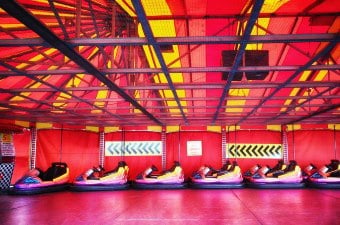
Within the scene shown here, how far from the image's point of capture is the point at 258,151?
1069cm

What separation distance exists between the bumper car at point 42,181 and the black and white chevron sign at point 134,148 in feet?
6.42

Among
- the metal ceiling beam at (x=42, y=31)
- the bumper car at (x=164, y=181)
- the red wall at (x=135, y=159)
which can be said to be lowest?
the bumper car at (x=164, y=181)

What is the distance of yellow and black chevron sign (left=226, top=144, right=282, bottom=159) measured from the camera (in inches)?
420

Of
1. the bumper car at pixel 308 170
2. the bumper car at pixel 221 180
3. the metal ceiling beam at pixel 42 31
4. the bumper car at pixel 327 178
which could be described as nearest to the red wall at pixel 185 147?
the bumper car at pixel 308 170

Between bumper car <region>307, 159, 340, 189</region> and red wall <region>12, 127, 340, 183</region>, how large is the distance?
146 cm

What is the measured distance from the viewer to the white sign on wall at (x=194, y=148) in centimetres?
1076

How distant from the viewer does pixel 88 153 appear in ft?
34.6

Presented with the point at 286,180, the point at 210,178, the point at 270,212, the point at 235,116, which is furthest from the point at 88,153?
the point at 270,212

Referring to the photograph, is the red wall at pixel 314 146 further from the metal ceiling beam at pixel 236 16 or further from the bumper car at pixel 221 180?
the metal ceiling beam at pixel 236 16

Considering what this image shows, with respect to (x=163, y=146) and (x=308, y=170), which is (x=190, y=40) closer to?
(x=163, y=146)

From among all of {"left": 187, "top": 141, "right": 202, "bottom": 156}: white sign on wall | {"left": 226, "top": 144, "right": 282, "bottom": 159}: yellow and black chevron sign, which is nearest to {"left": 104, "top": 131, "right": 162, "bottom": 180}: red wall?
{"left": 187, "top": 141, "right": 202, "bottom": 156}: white sign on wall

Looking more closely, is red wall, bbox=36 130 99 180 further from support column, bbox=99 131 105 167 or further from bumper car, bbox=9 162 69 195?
bumper car, bbox=9 162 69 195

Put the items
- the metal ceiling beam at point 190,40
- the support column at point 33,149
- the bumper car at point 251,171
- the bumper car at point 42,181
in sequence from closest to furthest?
the metal ceiling beam at point 190,40, the bumper car at point 42,181, the support column at point 33,149, the bumper car at point 251,171

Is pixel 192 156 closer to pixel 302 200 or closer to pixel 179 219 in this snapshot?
pixel 302 200
